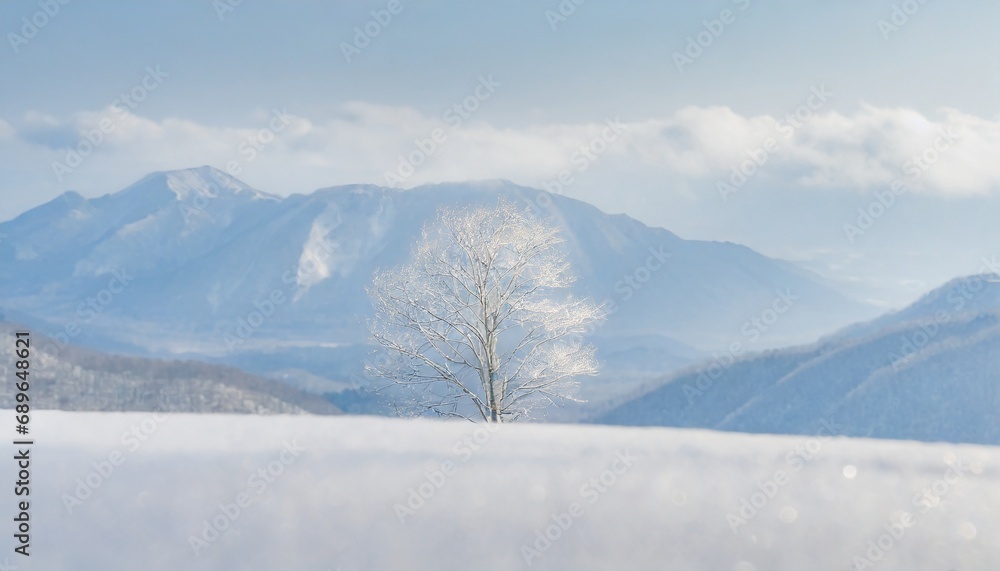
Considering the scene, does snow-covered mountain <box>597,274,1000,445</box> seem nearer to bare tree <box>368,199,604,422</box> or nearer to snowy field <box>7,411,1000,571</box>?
bare tree <box>368,199,604,422</box>

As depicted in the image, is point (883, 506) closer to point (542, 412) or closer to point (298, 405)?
point (542, 412)

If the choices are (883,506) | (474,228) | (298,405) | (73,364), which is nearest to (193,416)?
(883,506)

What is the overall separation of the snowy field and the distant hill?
111237mm

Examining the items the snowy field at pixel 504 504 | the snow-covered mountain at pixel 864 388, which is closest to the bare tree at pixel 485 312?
the snowy field at pixel 504 504

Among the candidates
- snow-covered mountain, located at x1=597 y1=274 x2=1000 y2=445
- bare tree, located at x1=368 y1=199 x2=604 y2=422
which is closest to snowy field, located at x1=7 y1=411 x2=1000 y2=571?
bare tree, located at x1=368 y1=199 x2=604 y2=422

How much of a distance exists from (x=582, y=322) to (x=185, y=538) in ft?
44.1

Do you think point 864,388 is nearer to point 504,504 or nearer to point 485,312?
point 485,312

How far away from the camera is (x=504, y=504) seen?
5.07 meters

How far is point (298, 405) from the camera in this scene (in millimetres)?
129750

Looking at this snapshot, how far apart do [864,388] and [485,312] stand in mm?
130157

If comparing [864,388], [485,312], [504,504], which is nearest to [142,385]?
[864,388]

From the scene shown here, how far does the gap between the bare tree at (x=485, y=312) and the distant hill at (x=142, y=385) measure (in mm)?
99474

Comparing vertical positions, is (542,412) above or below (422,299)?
below

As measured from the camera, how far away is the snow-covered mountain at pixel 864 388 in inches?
4670
